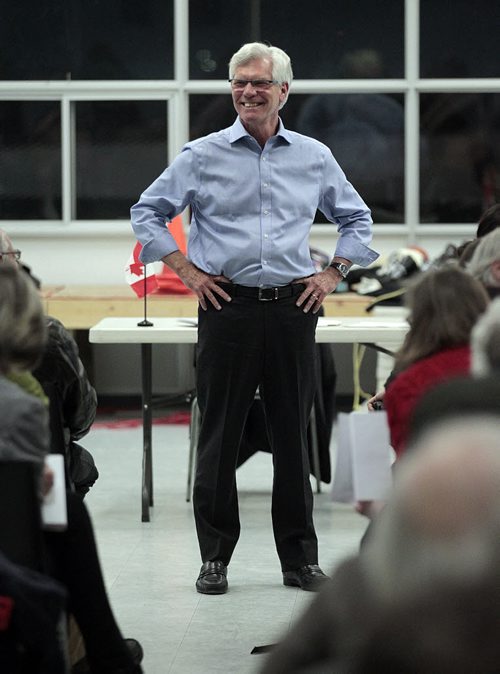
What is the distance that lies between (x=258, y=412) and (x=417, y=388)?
115 inches

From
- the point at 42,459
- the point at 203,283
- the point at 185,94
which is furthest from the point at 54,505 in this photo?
the point at 185,94

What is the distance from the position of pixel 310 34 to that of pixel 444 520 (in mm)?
7479

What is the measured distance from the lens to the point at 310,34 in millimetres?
8773

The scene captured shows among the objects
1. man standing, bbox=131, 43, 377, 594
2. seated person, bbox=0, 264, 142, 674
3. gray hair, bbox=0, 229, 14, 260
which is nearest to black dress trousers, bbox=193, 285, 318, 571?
man standing, bbox=131, 43, 377, 594

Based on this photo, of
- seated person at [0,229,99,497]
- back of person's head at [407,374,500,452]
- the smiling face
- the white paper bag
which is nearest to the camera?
back of person's head at [407,374,500,452]

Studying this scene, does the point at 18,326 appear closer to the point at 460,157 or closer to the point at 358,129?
the point at 358,129

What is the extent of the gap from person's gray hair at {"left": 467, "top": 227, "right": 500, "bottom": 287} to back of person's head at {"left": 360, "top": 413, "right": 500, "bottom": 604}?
5.55 feet

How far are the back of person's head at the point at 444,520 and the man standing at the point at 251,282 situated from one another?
2.55 metres

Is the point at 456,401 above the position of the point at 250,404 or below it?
above

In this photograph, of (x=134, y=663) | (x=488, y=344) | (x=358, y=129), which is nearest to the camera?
(x=488, y=344)

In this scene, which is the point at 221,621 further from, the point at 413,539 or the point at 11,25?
the point at 11,25

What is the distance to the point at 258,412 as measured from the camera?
5.68 metres

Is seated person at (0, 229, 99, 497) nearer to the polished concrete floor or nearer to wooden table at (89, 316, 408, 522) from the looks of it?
the polished concrete floor

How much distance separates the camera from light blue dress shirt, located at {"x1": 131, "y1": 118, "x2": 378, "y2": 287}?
4.21m
